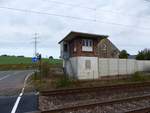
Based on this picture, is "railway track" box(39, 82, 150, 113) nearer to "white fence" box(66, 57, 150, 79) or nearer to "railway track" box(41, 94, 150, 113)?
"railway track" box(41, 94, 150, 113)

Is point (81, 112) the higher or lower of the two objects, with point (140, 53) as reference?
lower

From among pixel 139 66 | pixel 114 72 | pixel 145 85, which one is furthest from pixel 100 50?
pixel 145 85

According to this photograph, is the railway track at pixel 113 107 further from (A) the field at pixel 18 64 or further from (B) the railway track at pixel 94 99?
(A) the field at pixel 18 64

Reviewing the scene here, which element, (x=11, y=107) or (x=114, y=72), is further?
(x=114, y=72)

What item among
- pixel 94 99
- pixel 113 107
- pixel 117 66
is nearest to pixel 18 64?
pixel 117 66

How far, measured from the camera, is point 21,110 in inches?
518

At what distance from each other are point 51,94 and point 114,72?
18.7 meters

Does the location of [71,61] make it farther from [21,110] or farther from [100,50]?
[100,50]

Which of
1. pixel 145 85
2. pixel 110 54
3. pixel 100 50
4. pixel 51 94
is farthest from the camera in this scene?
pixel 110 54

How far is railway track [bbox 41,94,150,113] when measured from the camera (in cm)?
1252

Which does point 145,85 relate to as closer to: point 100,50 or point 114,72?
point 114,72

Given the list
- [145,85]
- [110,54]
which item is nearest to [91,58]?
[145,85]

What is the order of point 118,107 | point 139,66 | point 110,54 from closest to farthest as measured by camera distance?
point 118,107 < point 139,66 < point 110,54

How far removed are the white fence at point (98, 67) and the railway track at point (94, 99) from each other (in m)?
8.85
